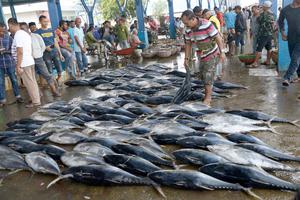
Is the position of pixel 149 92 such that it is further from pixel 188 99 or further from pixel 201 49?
pixel 201 49

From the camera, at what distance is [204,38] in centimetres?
595

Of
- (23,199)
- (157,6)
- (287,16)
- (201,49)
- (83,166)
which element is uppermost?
(157,6)

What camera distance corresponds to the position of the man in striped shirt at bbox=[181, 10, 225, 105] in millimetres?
5848

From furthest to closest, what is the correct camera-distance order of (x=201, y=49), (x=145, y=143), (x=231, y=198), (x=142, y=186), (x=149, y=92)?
1. (x=149, y=92)
2. (x=201, y=49)
3. (x=145, y=143)
4. (x=142, y=186)
5. (x=231, y=198)

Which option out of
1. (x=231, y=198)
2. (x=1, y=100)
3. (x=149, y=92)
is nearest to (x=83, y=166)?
(x=231, y=198)

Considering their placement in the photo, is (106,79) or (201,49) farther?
(106,79)

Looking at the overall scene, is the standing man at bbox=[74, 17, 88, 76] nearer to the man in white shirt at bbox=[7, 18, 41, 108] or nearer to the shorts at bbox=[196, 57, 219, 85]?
the man in white shirt at bbox=[7, 18, 41, 108]

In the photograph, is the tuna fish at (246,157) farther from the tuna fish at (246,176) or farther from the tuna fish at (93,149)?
the tuna fish at (93,149)

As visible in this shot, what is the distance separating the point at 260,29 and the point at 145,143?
646 centimetres

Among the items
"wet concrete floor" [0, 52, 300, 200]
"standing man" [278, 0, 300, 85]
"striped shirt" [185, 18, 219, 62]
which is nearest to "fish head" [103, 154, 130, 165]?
"wet concrete floor" [0, 52, 300, 200]

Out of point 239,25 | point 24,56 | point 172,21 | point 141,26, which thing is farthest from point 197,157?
point 172,21

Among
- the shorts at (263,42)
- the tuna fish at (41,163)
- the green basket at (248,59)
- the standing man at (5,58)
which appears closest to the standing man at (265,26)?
the shorts at (263,42)

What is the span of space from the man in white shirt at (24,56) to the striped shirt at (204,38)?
3.67 meters

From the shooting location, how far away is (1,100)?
821cm
